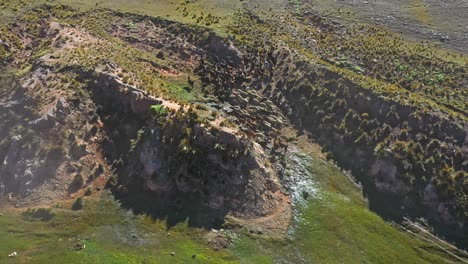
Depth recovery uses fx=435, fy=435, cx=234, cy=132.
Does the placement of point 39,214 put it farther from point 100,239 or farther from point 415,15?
point 415,15

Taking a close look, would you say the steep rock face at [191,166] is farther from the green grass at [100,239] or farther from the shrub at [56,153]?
the shrub at [56,153]

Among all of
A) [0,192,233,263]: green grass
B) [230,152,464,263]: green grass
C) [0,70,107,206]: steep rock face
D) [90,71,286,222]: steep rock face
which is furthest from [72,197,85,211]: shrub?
[230,152,464,263]: green grass

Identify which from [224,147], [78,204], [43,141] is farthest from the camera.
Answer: [43,141]

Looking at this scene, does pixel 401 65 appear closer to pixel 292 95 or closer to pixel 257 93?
pixel 292 95

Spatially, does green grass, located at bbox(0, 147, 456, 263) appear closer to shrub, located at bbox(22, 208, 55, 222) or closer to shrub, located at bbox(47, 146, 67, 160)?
shrub, located at bbox(22, 208, 55, 222)

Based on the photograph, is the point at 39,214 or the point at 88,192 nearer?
the point at 39,214

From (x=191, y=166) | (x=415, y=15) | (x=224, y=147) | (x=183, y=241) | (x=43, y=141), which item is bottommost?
(x=183, y=241)

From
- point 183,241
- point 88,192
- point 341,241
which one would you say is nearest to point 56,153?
point 88,192

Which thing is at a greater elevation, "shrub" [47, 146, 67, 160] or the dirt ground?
the dirt ground
